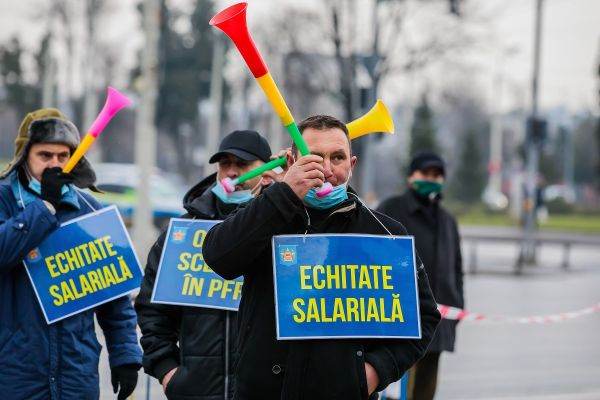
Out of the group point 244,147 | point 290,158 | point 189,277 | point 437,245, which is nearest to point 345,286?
point 290,158

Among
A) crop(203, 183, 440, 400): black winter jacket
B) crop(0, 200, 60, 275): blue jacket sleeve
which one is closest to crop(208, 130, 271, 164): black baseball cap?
crop(0, 200, 60, 275): blue jacket sleeve

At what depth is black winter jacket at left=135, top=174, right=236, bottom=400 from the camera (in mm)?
3609

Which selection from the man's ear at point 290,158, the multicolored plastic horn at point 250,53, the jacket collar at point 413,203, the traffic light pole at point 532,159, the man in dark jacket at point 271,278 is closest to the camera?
the multicolored plastic horn at point 250,53

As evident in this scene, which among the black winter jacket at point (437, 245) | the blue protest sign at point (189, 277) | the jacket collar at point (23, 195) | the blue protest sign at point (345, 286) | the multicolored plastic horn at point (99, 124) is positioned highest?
the multicolored plastic horn at point (99, 124)

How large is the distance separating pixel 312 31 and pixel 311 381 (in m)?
26.0

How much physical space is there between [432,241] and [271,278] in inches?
143

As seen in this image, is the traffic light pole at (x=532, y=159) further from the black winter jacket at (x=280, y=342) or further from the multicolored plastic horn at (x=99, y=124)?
the black winter jacket at (x=280, y=342)

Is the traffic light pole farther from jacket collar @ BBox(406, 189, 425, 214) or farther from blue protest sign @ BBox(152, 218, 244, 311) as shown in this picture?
blue protest sign @ BBox(152, 218, 244, 311)

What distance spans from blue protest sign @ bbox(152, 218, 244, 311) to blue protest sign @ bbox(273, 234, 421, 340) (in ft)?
2.97

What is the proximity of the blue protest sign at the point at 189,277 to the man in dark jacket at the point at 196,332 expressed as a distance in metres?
0.04

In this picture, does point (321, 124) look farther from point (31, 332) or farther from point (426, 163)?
point (426, 163)

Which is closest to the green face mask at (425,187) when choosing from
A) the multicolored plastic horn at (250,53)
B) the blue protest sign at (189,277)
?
the blue protest sign at (189,277)

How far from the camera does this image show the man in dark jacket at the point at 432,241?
633cm

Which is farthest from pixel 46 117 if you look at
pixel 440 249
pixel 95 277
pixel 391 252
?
pixel 440 249
